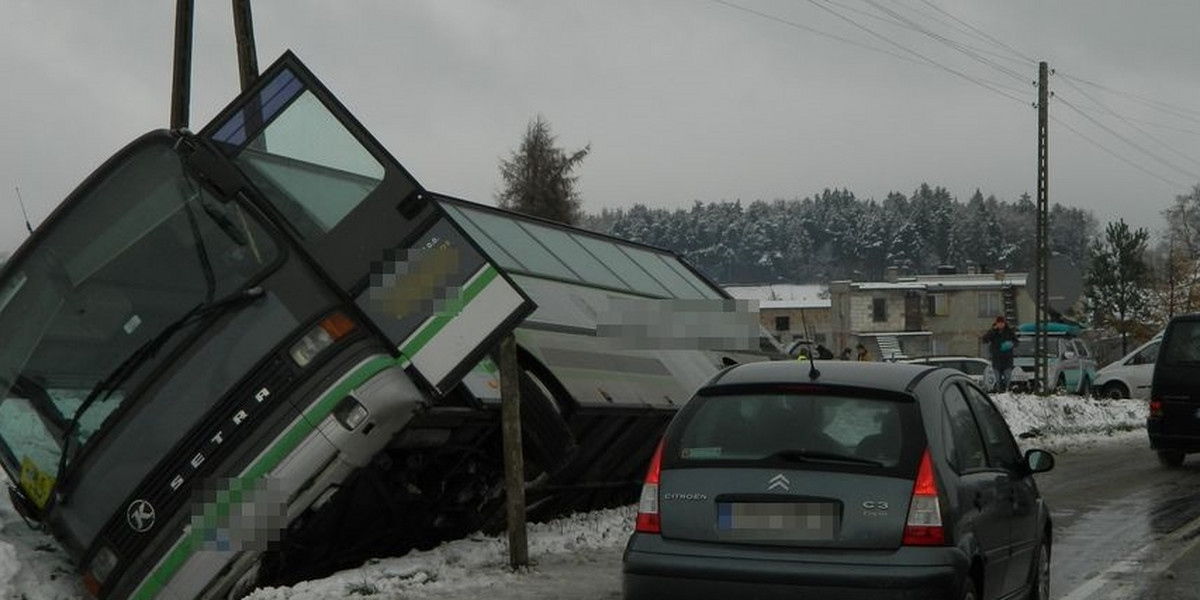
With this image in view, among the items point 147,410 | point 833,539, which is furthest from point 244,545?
point 833,539

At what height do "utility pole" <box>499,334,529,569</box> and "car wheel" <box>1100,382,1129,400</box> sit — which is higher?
"utility pole" <box>499,334,529,569</box>

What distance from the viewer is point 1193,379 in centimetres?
1797

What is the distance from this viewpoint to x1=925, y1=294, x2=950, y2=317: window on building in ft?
309

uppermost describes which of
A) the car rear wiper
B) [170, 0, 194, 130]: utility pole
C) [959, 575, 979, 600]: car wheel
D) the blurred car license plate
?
[170, 0, 194, 130]: utility pole

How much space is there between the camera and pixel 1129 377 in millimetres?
36000

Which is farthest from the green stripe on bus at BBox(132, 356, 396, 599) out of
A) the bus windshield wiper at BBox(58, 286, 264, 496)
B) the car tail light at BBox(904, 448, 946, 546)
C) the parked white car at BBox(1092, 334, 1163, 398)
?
the parked white car at BBox(1092, 334, 1163, 398)

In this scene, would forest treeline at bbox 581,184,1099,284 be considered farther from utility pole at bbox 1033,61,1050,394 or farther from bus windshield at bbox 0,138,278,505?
bus windshield at bbox 0,138,278,505

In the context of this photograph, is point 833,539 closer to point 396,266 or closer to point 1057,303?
point 396,266

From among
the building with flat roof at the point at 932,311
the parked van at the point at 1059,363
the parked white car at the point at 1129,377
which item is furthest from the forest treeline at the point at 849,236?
the parked white car at the point at 1129,377

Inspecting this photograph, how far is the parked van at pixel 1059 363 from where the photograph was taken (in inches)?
1567

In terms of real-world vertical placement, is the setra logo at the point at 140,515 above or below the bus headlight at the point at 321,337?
below

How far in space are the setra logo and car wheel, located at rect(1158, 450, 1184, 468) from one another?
1508 cm

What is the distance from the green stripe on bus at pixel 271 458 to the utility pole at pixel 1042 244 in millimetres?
27818

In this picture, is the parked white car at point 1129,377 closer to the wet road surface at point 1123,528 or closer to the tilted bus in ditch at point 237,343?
the wet road surface at point 1123,528
